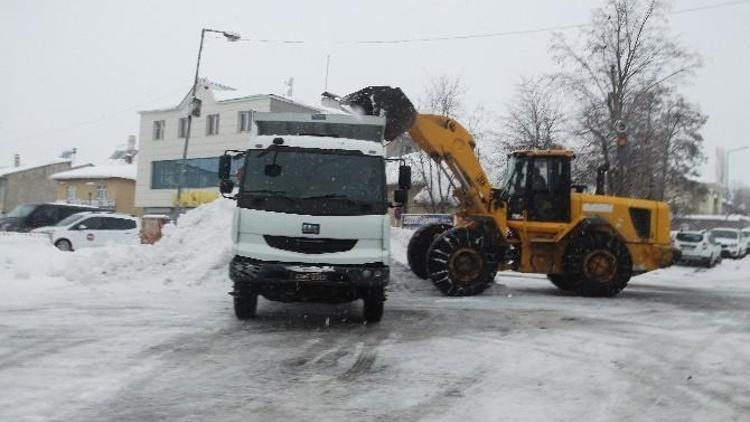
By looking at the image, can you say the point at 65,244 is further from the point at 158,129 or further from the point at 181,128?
the point at 158,129

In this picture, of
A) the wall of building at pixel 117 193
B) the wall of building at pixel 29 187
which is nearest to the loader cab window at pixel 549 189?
the wall of building at pixel 117 193

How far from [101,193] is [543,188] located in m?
50.3

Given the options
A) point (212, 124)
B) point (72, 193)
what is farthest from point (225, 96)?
point (72, 193)

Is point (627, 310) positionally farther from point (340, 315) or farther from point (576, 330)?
point (340, 315)

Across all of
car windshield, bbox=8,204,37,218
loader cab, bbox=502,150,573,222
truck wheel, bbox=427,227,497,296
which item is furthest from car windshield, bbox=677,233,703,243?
car windshield, bbox=8,204,37,218

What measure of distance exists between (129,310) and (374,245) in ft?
14.3

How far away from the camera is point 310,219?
29.3ft

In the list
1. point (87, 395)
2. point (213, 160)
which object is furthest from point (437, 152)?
point (213, 160)

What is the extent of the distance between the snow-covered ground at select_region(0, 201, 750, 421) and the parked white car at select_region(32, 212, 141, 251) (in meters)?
10.1

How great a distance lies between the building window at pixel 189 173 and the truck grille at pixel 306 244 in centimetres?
3598

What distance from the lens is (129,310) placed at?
10.6m

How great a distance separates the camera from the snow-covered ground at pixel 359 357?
18.4 ft

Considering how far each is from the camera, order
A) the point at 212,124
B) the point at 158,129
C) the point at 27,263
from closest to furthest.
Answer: the point at 27,263 < the point at 212,124 < the point at 158,129

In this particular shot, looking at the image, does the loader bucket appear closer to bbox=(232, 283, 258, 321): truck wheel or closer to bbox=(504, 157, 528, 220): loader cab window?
bbox=(504, 157, 528, 220): loader cab window
